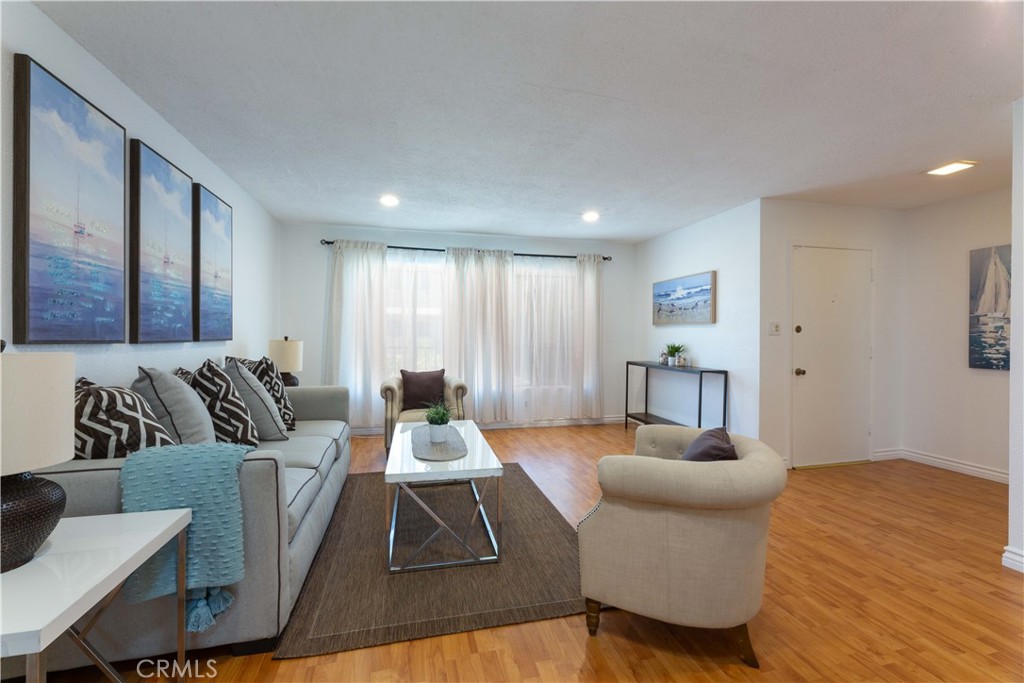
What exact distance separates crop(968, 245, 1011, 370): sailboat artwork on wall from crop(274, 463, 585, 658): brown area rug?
3842 millimetres

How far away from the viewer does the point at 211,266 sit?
2.90m

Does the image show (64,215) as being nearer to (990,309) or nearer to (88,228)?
(88,228)

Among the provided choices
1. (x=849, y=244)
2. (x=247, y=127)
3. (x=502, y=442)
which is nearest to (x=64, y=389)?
(x=247, y=127)

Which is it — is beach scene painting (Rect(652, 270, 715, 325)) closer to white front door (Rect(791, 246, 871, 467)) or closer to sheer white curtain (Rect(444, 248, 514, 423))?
white front door (Rect(791, 246, 871, 467))

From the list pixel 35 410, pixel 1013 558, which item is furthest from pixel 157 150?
pixel 1013 558

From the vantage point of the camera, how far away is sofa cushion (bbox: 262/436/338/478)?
226cm

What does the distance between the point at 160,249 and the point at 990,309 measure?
597cm

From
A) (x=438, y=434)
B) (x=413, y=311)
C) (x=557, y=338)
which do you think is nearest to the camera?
(x=438, y=434)

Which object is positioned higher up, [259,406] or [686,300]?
[686,300]

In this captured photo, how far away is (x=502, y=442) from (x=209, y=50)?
395cm

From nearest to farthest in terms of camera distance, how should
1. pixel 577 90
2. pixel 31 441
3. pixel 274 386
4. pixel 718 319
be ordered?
1. pixel 31 441
2. pixel 577 90
3. pixel 274 386
4. pixel 718 319

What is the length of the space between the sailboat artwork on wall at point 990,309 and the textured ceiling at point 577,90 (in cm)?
60

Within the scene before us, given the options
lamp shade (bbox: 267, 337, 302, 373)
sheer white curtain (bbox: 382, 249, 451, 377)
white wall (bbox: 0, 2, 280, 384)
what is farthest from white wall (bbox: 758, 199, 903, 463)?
white wall (bbox: 0, 2, 280, 384)

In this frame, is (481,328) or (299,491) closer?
(299,491)
